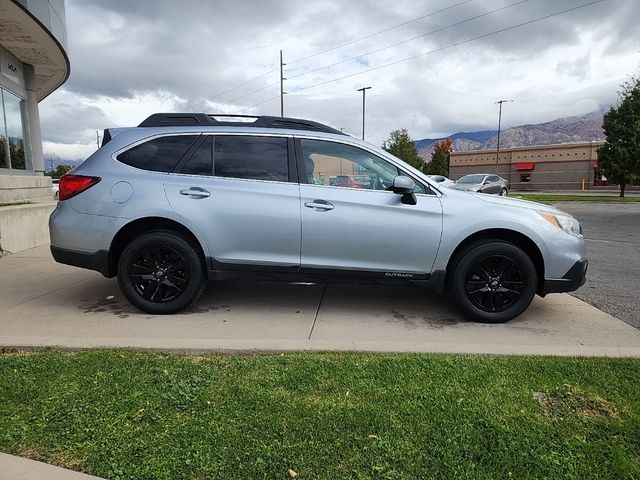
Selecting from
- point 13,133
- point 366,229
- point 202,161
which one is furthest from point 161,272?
point 13,133

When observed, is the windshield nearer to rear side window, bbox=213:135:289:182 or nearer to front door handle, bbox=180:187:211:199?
rear side window, bbox=213:135:289:182

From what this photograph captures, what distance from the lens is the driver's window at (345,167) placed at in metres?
4.58

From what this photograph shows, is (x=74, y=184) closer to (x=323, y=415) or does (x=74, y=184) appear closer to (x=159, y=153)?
(x=159, y=153)

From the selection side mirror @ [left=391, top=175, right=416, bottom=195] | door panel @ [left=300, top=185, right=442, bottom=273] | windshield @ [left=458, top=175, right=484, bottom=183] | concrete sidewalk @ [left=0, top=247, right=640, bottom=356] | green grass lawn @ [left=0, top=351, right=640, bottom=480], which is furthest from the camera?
windshield @ [left=458, top=175, right=484, bottom=183]

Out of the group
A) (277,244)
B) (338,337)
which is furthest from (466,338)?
(277,244)

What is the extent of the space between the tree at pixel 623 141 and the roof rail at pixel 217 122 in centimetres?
2845

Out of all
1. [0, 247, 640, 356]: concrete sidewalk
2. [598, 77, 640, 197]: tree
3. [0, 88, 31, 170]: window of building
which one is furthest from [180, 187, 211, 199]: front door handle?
[598, 77, 640, 197]: tree

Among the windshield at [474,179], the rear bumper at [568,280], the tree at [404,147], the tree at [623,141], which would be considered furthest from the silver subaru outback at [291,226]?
the tree at [404,147]

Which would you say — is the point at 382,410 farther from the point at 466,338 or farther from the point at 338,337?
the point at 466,338

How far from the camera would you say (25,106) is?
13711mm

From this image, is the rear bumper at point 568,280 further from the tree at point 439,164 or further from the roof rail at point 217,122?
the tree at point 439,164

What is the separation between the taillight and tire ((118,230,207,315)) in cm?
73

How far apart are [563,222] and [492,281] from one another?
917 millimetres

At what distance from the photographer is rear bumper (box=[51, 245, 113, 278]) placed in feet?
14.9
